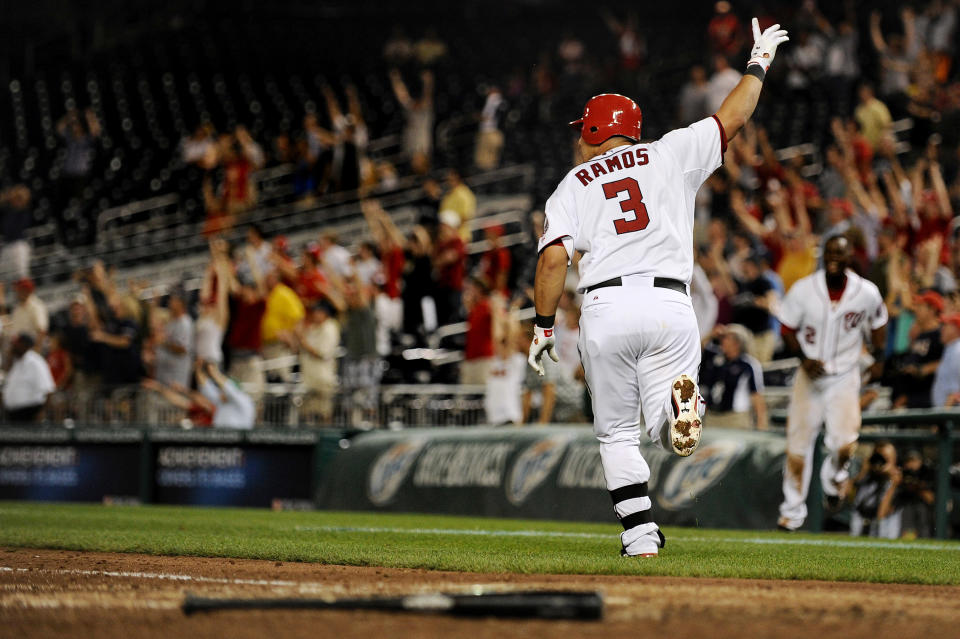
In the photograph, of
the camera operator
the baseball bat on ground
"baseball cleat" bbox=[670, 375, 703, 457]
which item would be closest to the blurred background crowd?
the camera operator

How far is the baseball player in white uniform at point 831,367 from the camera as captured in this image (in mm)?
10875

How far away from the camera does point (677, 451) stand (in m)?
6.68

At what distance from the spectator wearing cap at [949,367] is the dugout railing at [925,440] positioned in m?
0.29

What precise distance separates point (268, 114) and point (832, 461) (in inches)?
791

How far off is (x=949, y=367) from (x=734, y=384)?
2.11 metres

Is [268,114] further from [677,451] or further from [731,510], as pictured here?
[677,451]

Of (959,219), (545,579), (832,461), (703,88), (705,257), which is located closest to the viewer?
(545,579)

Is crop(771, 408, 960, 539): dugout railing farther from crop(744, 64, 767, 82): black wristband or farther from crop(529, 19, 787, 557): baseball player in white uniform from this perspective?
crop(529, 19, 787, 557): baseball player in white uniform

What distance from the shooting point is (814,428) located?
10930mm

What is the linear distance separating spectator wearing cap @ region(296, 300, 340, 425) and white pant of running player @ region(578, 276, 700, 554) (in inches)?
371

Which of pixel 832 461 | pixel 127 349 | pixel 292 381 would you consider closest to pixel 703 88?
pixel 292 381

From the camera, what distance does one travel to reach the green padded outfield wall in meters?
11.6

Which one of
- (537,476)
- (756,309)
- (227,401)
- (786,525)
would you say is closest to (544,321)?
(786,525)

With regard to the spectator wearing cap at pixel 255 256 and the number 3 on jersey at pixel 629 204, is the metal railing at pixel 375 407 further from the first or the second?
the number 3 on jersey at pixel 629 204
